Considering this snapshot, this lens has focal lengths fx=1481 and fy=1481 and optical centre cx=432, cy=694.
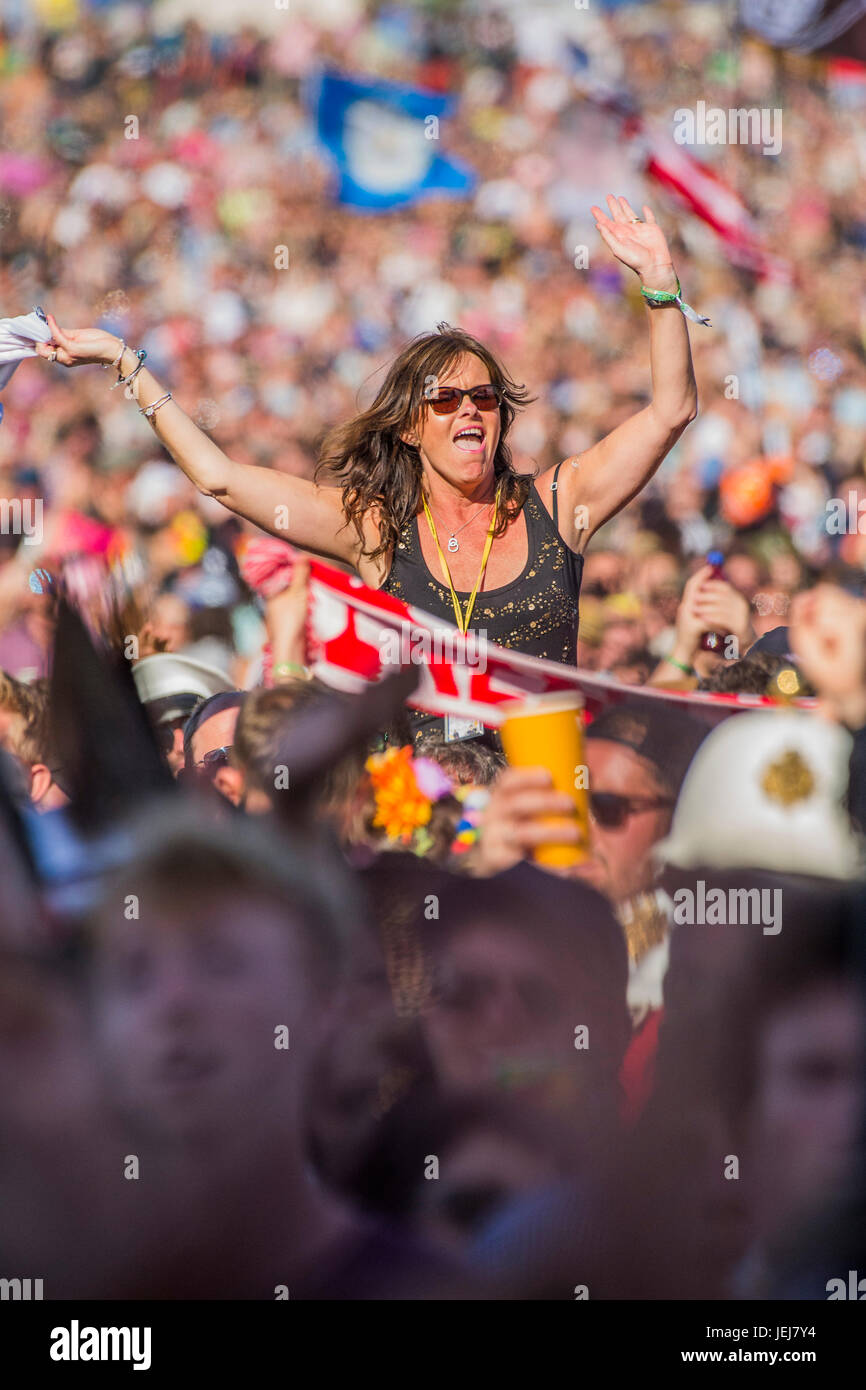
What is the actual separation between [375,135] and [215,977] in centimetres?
463

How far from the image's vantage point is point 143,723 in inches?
101

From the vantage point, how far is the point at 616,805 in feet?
8.28

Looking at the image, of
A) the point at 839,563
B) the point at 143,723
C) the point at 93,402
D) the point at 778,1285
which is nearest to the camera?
the point at 778,1285

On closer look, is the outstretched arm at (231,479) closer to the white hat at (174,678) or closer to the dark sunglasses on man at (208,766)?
the white hat at (174,678)

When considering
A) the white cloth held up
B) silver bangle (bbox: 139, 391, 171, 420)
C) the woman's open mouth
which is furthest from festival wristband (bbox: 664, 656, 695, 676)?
the white cloth held up

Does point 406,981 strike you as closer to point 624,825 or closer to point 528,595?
point 624,825

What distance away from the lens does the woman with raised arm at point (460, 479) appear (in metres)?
2.76

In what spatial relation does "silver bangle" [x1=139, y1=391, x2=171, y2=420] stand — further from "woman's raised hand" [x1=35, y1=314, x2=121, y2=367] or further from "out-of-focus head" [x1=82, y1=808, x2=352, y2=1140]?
"out-of-focus head" [x1=82, y1=808, x2=352, y2=1140]

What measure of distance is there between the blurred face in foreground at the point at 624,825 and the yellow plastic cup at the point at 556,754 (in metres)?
0.06

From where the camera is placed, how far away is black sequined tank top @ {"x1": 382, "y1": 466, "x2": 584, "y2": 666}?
9.24 ft

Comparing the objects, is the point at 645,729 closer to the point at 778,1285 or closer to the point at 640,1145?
the point at 640,1145

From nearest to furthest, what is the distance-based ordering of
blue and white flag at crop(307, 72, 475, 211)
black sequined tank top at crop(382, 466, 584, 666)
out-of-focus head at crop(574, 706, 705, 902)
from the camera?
out-of-focus head at crop(574, 706, 705, 902)
black sequined tank top at crop(382, 466, 584, 666)
blue and white flag at crop(307, 72, 475, 211)
